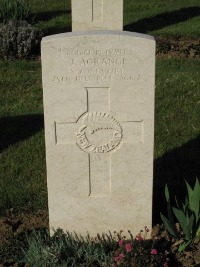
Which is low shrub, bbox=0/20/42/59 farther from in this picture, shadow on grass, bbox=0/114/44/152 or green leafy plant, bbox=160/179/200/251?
green leafy plant, bbox=160/179/200/251

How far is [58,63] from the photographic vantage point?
373cm

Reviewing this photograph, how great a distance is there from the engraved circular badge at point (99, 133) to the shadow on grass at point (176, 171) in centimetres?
92

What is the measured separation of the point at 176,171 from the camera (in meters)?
5.48

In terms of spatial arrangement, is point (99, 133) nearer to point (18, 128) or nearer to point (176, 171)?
point (176, 171)

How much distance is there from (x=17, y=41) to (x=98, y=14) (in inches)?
54.8

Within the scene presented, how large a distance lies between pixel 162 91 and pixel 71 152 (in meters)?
3.66

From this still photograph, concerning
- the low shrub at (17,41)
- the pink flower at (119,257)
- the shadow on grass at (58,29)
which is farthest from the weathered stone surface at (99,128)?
the shadow on grass at (58,29)

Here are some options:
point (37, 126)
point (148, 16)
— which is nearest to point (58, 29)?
point (148, 16)

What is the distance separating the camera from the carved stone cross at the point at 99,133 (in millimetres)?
3865

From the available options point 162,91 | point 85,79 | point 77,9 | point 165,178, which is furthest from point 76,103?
point 77,9

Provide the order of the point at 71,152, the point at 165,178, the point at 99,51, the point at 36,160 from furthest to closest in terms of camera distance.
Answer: the point at 36,160
the point at 165,178
the point at 71,152
the point at 99,51

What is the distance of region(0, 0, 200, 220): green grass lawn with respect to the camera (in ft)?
17.3

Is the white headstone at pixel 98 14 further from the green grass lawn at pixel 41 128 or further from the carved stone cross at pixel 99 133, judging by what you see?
the carved stone cross at pixel 99 133

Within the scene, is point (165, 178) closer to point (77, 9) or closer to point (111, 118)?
point (111, 118)
